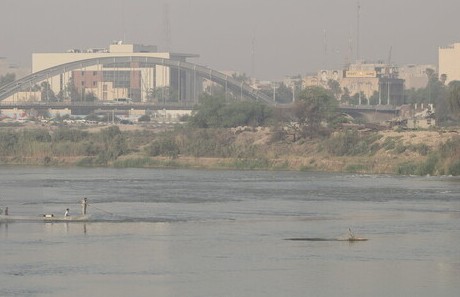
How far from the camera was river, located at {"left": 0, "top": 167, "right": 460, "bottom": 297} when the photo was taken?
35.8 meters

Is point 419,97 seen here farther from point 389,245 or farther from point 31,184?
point 389,245

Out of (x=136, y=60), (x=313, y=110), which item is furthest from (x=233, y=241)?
(x=136, y=60)

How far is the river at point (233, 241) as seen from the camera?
1411 inches

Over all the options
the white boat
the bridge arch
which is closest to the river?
the white boat

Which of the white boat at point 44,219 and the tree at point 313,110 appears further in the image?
the tree at point 313,110

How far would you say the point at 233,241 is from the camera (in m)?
44.4

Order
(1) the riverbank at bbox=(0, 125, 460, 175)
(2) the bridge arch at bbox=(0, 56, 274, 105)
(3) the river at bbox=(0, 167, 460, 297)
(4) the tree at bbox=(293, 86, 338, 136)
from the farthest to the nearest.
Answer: (2) the bridge arch at bbox=(0, 56, 274, 105) < (4) the tree at bbox=(293, 86, 338, 136) < (1) the riverbank at bbox=(0, 125, 460, 175) < (3) the river at bbox=(0, 167, 460, 297)

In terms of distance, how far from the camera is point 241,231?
47469 millimetres

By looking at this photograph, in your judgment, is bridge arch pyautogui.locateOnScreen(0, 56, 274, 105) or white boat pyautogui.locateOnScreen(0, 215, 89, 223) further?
bridge arch pyautogui.locateOnScreen(0, 56, 274, 105)

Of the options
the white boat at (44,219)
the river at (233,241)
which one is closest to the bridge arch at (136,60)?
the river at (233,241)

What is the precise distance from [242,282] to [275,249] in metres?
6.45

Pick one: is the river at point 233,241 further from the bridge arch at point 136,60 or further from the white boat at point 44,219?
the bridge arch at point 136,60

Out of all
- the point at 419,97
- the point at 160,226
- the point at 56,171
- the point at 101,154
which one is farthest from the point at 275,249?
the point at 419,97

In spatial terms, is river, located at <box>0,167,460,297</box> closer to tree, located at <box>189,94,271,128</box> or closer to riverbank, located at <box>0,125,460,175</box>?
riverbank, located at <box>0,125,460,175</box>
